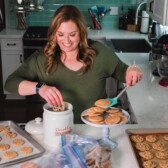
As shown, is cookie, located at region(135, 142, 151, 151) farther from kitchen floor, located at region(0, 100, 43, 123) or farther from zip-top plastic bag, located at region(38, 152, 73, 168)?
kitchen floor, located at region(0, 100, 43, 123)

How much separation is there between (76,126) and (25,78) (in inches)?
19.0

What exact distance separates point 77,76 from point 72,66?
0.22ft

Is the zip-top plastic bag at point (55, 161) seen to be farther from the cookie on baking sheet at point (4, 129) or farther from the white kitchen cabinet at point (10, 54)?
the white kitchen cabinet at point (10, 54)

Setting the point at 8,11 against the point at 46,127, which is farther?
the point at 8,11

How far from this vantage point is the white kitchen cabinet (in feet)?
13.3

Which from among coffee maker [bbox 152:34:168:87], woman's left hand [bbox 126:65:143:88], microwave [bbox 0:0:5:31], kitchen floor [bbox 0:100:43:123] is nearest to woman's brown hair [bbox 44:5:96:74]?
woman's left hand [bbox 126:65:143:88]

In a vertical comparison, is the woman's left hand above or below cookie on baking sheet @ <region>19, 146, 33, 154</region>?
above

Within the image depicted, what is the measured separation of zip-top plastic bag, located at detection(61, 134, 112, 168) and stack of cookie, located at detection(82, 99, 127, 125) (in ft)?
0.39

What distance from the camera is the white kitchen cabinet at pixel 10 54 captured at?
4.04 metres

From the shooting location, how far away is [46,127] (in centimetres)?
141

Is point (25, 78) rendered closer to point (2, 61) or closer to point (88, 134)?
point (88, 134)

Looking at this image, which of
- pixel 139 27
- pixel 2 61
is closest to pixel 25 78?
pixel 2 61

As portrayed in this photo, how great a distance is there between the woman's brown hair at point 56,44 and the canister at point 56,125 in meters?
0.58

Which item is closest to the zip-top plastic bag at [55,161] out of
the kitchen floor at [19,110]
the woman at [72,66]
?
the woman at [72,66]
